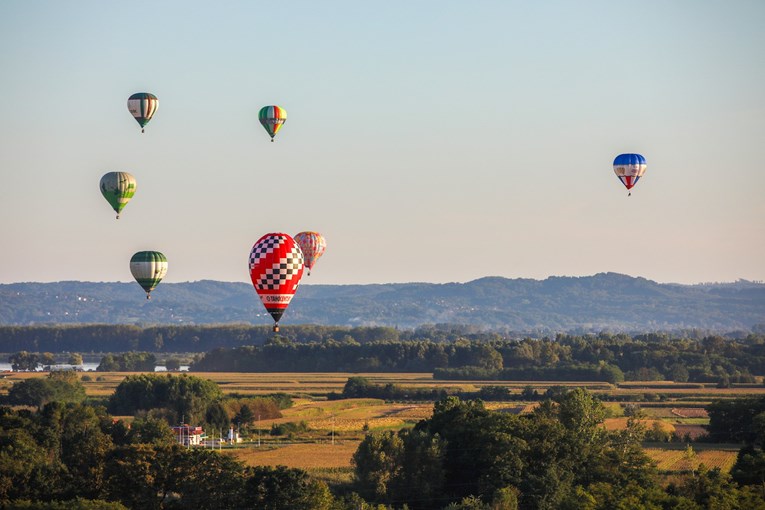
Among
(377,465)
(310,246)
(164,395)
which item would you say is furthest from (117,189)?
(377,465)

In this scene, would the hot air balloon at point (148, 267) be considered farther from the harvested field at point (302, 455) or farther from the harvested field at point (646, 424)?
the harvested field at point (646, 424)

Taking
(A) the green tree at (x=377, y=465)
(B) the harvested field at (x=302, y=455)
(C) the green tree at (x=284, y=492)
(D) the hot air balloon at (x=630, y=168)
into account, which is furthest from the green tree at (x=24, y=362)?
(C) the green tree at (x=284, y=492)

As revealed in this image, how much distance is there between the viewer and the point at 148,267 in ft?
236

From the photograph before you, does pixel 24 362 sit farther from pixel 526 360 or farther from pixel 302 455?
pixel 302 455

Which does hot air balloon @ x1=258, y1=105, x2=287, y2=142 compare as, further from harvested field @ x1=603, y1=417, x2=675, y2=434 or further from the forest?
the forest

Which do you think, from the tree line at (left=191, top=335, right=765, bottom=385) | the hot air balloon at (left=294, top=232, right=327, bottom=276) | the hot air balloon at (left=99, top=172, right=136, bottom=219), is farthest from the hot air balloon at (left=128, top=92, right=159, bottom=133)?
the tree line at (left=191, top=335, right=765, bottom=385)

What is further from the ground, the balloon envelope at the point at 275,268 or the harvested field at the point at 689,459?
the balloon envelope at the point at 275,268

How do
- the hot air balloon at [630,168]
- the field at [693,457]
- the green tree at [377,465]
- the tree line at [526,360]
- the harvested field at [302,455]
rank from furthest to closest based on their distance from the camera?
the tree line at [526,360] → the hot air balloon at [630,168] → the harvested field at [302,455] → the field at [693,457] → the green tree at [377,465]

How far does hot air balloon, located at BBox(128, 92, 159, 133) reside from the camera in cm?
7131

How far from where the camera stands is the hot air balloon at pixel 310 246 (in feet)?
257

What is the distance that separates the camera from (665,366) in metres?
128

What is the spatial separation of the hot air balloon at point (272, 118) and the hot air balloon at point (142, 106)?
6036 millimetres

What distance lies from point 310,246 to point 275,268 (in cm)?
2162

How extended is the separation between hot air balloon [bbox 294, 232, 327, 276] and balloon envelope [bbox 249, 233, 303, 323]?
755 inches
